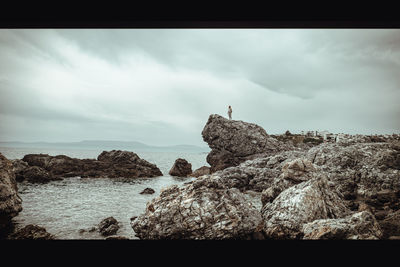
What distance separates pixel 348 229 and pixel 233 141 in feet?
104

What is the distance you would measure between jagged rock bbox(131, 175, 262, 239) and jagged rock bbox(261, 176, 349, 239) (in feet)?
2.26

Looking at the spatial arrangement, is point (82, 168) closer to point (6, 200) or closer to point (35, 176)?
point (35, 176)

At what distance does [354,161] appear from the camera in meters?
17.2

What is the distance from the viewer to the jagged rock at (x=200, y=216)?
302 inches

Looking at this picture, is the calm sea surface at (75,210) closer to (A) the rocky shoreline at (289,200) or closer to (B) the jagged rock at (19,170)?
(A) the rocky shoreline at (289,200)

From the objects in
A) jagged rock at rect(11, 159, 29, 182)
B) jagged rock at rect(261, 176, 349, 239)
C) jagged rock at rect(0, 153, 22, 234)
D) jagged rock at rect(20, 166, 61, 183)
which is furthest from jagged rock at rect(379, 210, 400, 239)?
jagged rock at rect(11, 159, 29, 182)

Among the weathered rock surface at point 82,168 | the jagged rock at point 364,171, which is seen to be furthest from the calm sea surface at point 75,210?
the jagged rock at point 364,171

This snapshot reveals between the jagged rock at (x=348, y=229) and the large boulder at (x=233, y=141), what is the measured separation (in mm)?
28935

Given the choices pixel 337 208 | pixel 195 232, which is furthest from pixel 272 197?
pixel 195 232

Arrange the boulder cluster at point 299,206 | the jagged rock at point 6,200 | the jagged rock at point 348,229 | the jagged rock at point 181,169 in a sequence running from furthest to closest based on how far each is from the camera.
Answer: the jagged rock at point 181,169
the jagged rock at point 6,200
the boulder cluster at point 299,206
the jagged rock at point 348,229

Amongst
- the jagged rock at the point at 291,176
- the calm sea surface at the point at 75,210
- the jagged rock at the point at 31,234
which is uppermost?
the jagged rock at the point at 291,176
